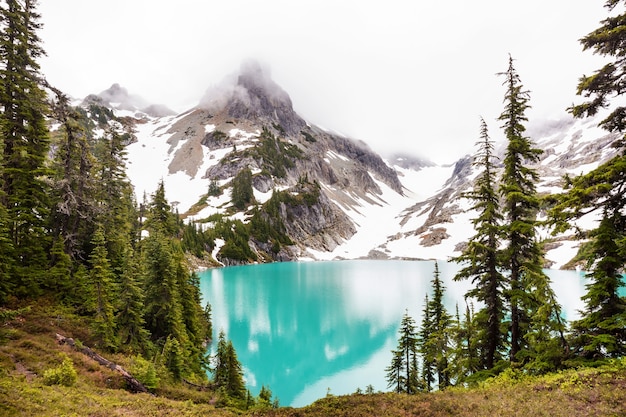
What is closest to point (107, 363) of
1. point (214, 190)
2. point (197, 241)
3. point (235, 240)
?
point (197, 241)

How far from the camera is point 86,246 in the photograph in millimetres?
25453

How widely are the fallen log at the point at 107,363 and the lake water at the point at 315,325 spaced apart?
18.1 metres

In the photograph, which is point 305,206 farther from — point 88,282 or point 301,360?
point 88,282

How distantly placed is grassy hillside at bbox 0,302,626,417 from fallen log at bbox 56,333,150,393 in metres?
0.35

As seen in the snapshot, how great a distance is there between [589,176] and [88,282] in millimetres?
26641

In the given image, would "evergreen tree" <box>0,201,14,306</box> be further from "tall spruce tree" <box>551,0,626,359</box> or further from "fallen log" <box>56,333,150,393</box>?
"tall spruce tree" <box>551,0,626,359</box>

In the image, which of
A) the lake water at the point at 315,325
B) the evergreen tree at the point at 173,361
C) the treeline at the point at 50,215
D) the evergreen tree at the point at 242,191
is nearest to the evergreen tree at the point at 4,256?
the treeline at the point at 50,215

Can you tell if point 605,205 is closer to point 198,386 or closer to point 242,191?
point 198,386

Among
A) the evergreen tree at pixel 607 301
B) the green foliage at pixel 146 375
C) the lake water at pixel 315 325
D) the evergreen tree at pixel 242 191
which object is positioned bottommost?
the lake water at pixel 315 325

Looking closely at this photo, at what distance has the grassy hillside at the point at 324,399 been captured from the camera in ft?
31.5

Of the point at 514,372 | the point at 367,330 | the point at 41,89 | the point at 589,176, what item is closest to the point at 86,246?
the point at 41,89

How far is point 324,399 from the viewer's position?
42.7 feet

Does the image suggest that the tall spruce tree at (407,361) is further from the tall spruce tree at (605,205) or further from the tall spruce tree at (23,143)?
the tall spruce tree at (23,143)

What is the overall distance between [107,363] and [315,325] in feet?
134
